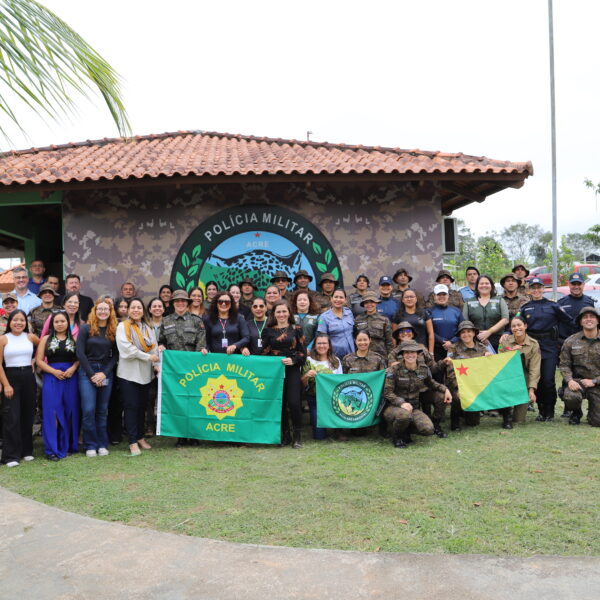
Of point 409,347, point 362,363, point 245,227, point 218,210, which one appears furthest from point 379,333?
point 218,210

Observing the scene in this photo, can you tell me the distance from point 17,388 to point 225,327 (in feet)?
7.36

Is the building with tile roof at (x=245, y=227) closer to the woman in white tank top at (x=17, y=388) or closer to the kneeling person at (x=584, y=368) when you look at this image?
the kneeling person at (x=584, y=368)

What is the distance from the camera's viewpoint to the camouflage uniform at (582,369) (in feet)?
23.1

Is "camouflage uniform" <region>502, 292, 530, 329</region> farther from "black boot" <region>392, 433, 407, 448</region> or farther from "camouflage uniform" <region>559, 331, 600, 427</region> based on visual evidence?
"black boot" <region>392, 433, 407, 448</region>

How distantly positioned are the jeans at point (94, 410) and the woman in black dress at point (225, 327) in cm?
121

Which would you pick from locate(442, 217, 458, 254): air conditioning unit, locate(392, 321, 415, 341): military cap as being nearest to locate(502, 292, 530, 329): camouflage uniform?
locate(442, 217, 458, 254): air conditioning unit

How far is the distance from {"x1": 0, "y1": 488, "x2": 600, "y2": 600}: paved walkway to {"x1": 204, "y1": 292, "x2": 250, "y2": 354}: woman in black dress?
9.95 feet

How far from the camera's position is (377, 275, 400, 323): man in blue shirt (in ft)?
25.1

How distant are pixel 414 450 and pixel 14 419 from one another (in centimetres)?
410

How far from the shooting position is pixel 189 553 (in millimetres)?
3682

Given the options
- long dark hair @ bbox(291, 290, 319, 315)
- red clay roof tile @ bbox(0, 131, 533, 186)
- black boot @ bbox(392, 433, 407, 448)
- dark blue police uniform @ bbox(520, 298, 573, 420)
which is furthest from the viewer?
red clay roof tile @ bbox(0, 131, 533, 186)

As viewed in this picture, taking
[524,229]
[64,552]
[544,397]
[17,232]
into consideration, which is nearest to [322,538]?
[64,552]

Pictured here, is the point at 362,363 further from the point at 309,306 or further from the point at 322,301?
the point at 322,301

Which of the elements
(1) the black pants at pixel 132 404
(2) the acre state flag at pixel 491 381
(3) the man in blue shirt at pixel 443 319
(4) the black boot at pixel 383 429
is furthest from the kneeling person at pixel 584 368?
(1) the black pants at pixel 132 404
